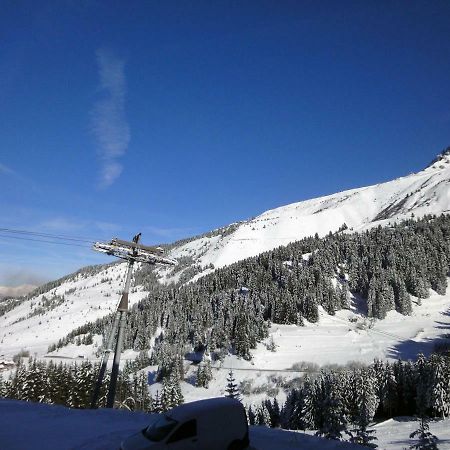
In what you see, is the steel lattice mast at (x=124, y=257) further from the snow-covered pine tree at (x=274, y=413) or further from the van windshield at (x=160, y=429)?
the snow-covered pine tree at (x=274, y=413)

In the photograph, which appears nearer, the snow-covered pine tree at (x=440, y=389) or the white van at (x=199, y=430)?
the white van at (x=199, y=430)

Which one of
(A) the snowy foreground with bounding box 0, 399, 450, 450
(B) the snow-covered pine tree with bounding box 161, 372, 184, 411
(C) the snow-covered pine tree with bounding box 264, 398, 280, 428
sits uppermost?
(A) the snowy foreground with bounding box 0, 399, 450, 450

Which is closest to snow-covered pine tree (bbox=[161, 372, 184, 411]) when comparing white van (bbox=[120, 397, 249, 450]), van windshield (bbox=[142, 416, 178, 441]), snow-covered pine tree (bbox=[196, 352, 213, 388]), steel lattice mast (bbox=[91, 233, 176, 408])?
snow-covered pine tree (bbox=[196, 352, 213, 388])

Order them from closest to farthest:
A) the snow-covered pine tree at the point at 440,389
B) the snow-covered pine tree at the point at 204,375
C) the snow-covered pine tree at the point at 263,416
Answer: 1. the snow-covered pine tree at the point at 440,389
2. the snow-covered pine tree at the point at 263,416
3. the snow-covered pine tree at the point at 204,375

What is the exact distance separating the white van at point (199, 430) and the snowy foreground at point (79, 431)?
3.76 ft

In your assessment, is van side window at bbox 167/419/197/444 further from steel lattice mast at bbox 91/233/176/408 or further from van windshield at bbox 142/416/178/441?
steel lattice mast at bbox 91/233/176/408

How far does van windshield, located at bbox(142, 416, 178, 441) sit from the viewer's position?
480 inches

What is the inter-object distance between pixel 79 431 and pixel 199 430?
871 cm

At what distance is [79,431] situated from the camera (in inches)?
701

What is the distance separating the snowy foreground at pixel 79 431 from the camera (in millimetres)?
15352

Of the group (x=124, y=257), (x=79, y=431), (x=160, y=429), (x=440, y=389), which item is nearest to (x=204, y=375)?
(x=440, y=389)

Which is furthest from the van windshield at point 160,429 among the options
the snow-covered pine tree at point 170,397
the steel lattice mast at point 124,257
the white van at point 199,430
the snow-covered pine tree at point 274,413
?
the snow-covered pine tree at point 274,413

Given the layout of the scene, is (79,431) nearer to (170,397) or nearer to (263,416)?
(170,397)

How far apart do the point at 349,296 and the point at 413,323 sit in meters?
26.8
